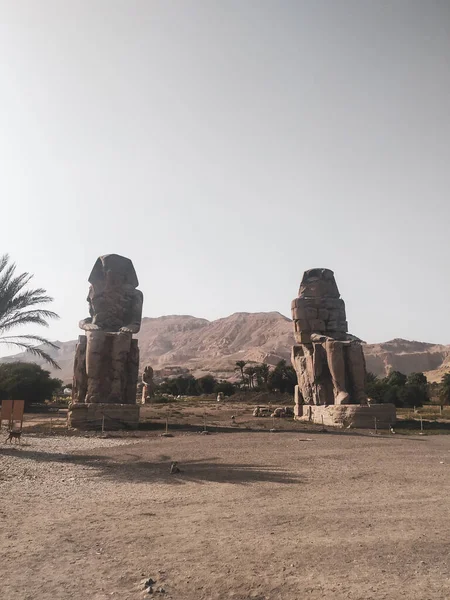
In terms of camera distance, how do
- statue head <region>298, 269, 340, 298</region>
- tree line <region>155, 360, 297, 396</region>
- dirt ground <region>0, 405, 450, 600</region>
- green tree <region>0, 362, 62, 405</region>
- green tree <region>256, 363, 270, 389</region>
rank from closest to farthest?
dirt ground <region>0, 405, 450, 600</region>, statue head <region>298, 269, 340, 298</region>, green tree <region>0, 362, 62, 405</region>, tree line <region>155, 360, 297, 396</region>, green tree <region>256, 363, 270, 389</region>

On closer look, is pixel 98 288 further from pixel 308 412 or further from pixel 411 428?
pixel 411 428

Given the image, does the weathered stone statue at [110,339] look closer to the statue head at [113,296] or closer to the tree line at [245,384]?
the statue head at [113,296]

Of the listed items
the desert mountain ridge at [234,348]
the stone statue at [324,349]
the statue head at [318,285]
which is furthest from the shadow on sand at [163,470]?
the desert mountain ridge at [234,348]

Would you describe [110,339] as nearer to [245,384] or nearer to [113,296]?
[113,296]

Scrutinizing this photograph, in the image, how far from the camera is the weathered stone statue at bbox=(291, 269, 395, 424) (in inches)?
501

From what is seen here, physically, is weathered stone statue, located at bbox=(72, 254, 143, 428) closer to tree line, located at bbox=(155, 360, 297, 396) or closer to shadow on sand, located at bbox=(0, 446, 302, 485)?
shadow on sand, located at bbox=(0, 446, 302, 485)

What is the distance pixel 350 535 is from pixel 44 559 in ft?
6.98

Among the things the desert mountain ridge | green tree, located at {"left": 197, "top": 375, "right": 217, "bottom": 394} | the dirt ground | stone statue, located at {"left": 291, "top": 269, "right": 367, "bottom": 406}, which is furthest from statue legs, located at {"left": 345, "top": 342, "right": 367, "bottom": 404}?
the desert mountain ridge

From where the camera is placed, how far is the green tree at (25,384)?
25.1m

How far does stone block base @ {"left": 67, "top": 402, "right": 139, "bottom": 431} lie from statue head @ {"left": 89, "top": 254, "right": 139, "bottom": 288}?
141 inches

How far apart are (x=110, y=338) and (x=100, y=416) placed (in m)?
2.02

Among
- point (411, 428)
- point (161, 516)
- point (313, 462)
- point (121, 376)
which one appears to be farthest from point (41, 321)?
point (411, 428)

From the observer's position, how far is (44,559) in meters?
3.31

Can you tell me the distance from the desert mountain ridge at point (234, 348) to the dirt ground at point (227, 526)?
191ft
